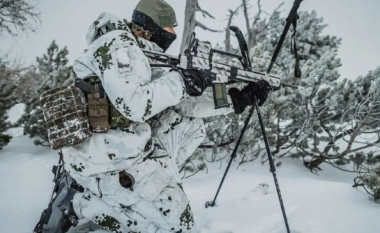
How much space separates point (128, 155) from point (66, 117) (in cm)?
48

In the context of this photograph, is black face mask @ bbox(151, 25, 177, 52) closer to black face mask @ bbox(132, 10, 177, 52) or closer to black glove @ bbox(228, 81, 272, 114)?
black face mask @ bbox(132, 10, 177, 52)

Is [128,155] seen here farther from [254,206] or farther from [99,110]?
[254,206]

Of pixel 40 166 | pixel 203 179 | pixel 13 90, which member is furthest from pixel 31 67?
pixel 203 179

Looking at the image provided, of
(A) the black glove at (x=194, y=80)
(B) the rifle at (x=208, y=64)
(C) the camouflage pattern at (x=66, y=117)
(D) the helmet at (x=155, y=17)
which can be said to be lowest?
(C) the camouflage pattern at (x=66, y=117)

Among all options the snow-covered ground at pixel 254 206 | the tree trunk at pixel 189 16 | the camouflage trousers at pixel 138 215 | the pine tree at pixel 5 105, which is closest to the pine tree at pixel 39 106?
the pine tree at pixel 5 105

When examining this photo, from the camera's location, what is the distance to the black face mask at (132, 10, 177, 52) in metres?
2.13

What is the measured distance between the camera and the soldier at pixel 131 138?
5.76ft

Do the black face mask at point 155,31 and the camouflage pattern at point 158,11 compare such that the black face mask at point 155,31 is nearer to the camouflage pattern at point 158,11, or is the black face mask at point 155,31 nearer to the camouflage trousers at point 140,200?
the camouflage pattern at point 158,11

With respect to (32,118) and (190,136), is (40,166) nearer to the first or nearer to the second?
(32,118)

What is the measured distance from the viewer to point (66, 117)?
1.81 meters

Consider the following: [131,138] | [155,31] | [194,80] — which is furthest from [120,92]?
[155,31]

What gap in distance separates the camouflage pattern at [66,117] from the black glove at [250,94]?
1400mm

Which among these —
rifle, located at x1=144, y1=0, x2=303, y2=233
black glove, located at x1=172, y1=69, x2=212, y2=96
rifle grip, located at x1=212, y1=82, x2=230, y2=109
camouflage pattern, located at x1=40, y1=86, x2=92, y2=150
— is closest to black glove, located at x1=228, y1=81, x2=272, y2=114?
rifle, located at x1=144, y1=0, x2=303, y2=233

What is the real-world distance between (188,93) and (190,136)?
0.79 metres
